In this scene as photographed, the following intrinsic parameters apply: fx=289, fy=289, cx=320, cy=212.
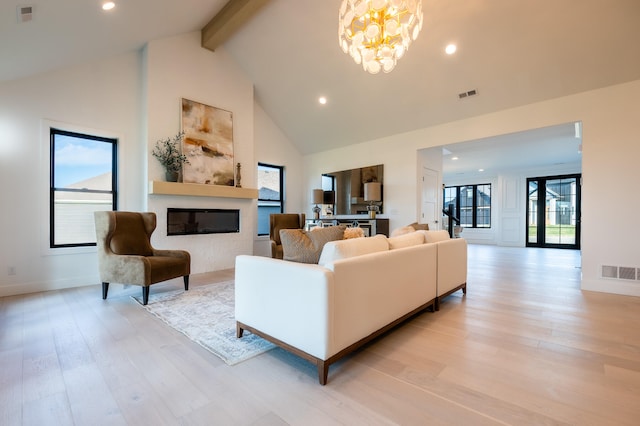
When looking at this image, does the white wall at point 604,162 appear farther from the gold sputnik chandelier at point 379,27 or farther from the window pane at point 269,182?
the window pane at point 269,182

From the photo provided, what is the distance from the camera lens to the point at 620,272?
12.1 feet

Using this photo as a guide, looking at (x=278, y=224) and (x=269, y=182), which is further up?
(x=269, y=182)

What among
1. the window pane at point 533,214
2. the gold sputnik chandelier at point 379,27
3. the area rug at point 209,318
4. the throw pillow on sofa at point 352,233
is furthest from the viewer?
the window pane at point 533,214

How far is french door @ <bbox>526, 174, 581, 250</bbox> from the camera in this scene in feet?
27.7

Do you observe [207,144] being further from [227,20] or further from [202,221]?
[227,20]

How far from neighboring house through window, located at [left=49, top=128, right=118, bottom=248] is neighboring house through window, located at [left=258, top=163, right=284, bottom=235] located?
2869 mm

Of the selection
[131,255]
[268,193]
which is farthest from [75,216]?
[268,193]

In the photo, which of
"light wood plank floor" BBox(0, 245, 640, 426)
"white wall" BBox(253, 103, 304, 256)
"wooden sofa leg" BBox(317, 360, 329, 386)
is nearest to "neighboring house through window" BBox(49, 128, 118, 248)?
"light wood plank floor" BBox(0, 245, 640, 426)

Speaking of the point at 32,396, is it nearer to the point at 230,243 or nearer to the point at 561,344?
the point at 561,344

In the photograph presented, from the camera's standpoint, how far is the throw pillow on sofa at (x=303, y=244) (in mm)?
2213

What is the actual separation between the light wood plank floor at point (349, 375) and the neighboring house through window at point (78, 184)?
1468mm

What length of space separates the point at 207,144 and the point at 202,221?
1.36 m

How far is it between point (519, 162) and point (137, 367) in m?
9.66

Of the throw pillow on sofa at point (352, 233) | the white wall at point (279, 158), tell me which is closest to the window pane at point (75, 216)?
the white wall at point (279, 158)
